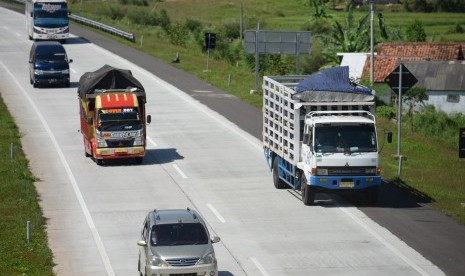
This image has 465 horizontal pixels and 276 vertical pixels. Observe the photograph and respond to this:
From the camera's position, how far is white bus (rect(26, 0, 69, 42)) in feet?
272

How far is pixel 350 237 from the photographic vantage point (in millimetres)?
31422

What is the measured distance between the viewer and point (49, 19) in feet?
274

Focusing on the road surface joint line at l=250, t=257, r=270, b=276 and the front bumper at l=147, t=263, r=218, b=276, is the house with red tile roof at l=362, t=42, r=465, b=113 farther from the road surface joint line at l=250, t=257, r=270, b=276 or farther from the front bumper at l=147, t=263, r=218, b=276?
the front bumper at l=147, t=263, r=218, b=276

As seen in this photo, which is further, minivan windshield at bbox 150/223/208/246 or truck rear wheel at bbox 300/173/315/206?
truck rear wheel at bbox 300/173/315/206

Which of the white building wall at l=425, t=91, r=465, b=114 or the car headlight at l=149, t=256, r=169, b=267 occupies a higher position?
the car headlight at l=149, t=256, r=169, b=267

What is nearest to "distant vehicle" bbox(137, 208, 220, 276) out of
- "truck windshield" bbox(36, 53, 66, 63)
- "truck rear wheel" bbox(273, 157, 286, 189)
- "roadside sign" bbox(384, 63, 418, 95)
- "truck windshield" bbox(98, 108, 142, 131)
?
"truck rear wheel" bbox(273, 157, 286, 189)

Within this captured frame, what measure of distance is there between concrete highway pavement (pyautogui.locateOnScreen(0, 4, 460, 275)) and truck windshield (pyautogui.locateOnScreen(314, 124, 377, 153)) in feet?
6.50

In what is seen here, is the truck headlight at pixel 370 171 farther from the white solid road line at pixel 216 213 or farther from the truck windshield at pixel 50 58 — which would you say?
the truck windshield at pixel 50 58

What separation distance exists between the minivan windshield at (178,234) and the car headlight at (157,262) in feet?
1.91

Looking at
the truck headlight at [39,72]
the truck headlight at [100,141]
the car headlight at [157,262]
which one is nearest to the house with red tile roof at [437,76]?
the truck headlight at [39,72]

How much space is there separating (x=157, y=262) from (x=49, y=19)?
6111 centimetres

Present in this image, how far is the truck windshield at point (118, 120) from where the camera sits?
42.7m

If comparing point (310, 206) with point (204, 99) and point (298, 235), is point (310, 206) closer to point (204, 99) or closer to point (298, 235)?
point (298, 235)

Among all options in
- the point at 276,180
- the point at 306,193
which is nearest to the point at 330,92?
the point at 306,193
